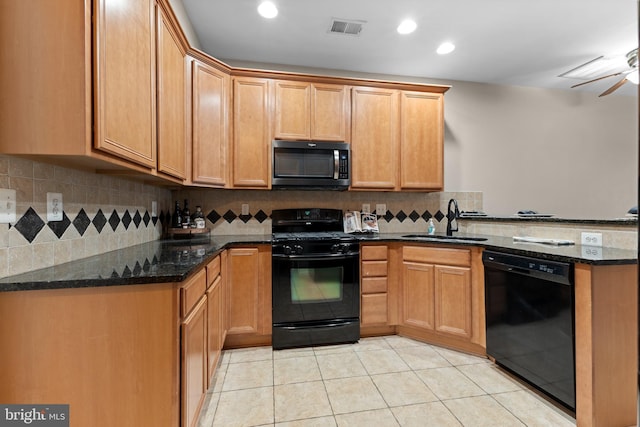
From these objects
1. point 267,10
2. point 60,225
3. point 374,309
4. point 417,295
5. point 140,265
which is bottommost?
point 374,309

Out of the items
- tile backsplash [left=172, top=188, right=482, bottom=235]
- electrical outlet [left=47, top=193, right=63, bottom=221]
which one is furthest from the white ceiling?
electrical outlet [left=47, top=193, right=63, bottom=221]

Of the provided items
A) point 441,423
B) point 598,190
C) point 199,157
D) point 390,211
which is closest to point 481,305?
point 441,423

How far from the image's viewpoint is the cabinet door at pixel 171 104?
1.71 m

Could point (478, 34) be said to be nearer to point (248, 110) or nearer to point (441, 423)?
point (248, 110)

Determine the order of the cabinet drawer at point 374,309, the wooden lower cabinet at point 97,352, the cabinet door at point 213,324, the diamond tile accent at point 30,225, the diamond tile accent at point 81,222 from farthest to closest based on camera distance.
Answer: the cabinet drawer at point 374,309 < the cabinet door at point 213,324 < the diamond tile accent at point 81,222 < the diamond tile accent at point 30,225 < the wooden lower cabinet at point 97,352

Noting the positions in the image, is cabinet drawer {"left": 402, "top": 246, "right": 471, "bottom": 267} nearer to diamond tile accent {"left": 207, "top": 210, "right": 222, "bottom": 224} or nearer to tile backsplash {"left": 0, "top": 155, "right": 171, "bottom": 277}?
diamond tile accent {"left": 207, "top": 210, "right": 222, "bottom": 224}

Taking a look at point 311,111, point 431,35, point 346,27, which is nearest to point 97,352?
point 311,111

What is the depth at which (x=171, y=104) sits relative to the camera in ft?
6.24

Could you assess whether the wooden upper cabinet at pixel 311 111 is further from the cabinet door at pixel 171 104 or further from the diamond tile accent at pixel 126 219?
the diamond tile accent at pixel 126 219

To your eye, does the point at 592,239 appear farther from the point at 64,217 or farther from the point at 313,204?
the point at 64,217

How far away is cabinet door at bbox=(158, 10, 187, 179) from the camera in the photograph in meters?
1.71

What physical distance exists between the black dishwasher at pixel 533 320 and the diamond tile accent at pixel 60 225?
2.55 m

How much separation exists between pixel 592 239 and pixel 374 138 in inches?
72.9

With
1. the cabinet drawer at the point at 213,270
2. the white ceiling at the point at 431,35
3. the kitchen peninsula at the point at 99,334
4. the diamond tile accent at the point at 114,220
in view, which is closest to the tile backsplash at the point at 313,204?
the cabinet drawer at the point at 213,270
